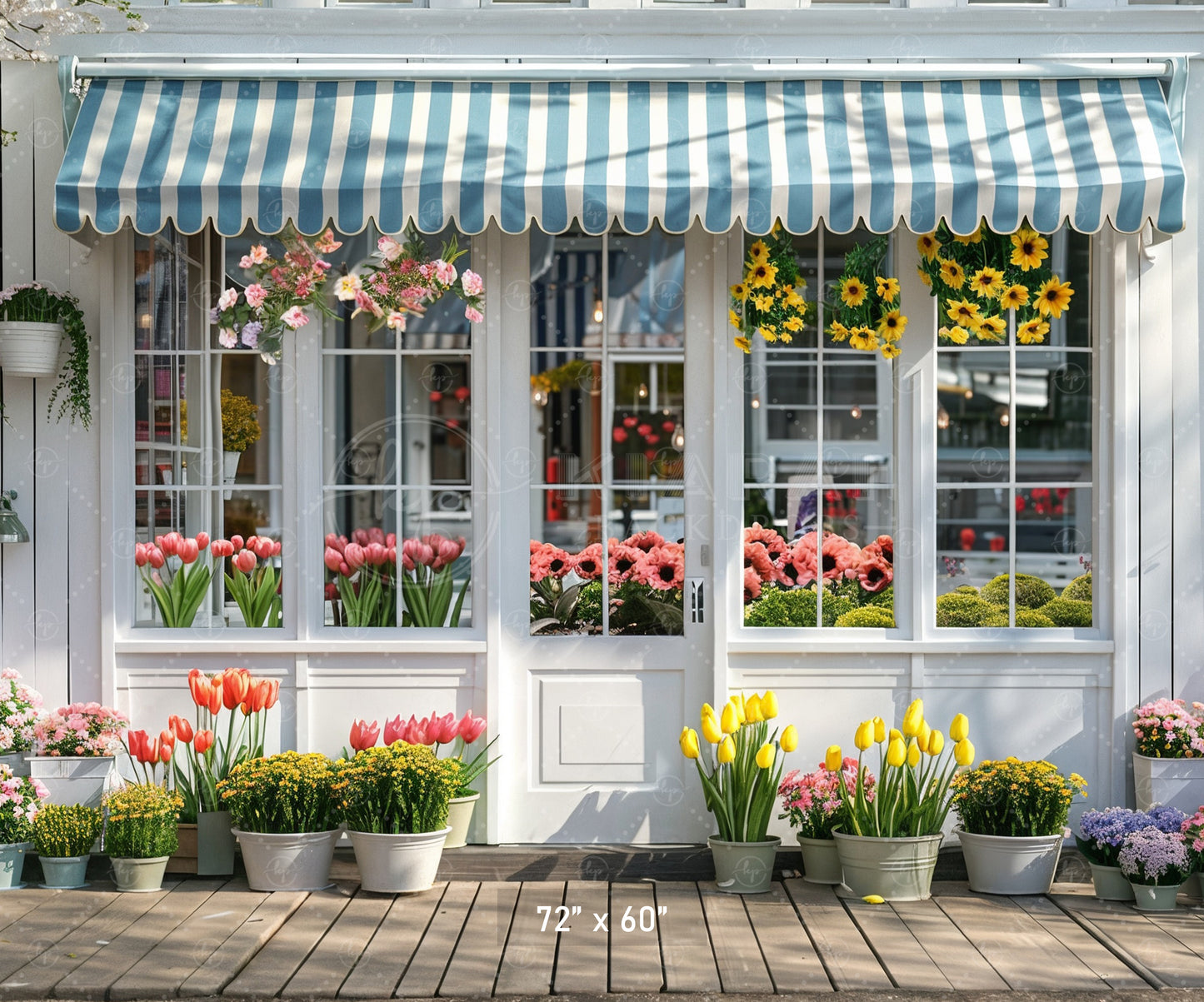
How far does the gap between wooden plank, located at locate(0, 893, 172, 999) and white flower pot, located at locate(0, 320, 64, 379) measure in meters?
2.10

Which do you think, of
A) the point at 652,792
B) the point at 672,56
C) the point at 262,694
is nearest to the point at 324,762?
the point at 262,694

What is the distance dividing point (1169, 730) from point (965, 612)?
920 mm

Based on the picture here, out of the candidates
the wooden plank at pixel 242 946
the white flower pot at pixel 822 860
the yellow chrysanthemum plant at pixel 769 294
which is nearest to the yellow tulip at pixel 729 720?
the white flower pot at pixel 822 860

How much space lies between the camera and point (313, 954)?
4383 mm

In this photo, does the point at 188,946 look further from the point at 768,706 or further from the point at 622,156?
the point at 622,156

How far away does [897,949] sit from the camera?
446 centimetres

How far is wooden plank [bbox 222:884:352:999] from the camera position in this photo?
411 cm

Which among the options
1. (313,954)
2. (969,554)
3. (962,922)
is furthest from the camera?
(969,554)

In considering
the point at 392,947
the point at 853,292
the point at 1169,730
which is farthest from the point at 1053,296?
the point at 392,947

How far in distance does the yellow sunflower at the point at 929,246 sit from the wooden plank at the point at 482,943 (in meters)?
3.08

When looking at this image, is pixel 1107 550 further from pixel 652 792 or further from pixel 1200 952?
pixel 652 792

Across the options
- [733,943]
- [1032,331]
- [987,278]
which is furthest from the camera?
[1032,331]

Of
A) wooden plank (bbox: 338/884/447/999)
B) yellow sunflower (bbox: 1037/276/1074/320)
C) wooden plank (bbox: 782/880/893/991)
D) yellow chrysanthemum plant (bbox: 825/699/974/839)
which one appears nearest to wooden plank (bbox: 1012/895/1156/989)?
yellow chrysanthemum plant (bbox: 825/699/974/839)

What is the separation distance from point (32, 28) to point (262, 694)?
116 inches
